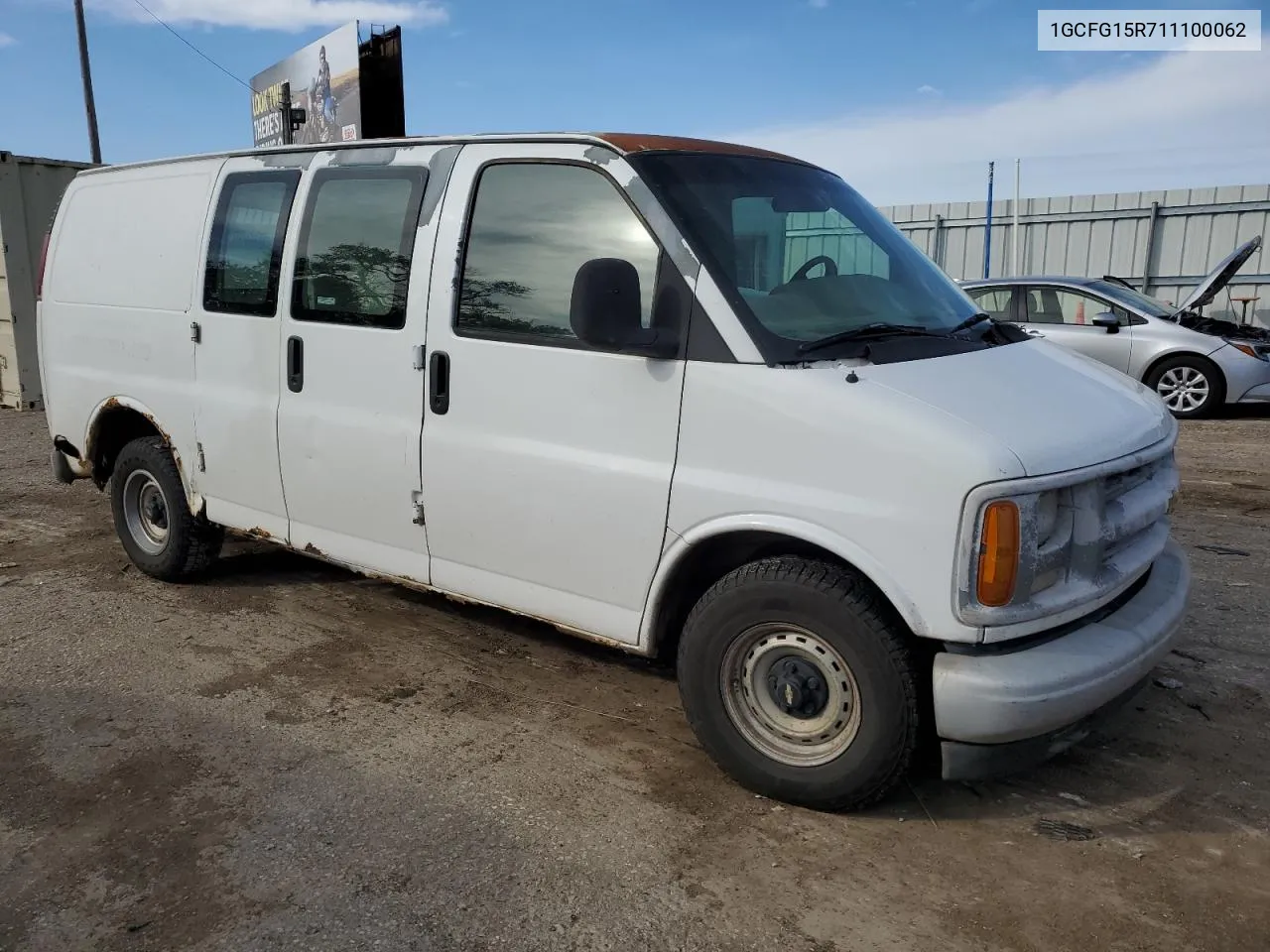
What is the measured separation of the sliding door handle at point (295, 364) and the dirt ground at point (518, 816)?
1.23m

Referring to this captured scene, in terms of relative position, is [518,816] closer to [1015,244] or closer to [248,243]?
[248,243]

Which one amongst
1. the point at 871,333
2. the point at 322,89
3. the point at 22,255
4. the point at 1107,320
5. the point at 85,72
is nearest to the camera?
the point at 871,333

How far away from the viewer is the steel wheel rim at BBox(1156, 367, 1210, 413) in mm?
10703

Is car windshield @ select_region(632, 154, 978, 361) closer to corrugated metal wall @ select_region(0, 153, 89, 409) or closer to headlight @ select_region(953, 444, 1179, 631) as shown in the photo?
headlight @ select_region(953, 444, 1179, 631)

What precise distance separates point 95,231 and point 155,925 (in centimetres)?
416

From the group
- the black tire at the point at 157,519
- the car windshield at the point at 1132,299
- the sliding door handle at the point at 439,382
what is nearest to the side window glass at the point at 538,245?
the sliding door handle at the point at 439,382

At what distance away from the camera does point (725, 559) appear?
3348mm

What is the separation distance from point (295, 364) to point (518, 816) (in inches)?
90.9

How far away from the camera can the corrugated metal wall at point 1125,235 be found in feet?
51.5

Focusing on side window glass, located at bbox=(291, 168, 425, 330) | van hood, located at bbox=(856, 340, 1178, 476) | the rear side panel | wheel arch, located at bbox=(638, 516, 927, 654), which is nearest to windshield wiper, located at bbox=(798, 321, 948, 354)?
van hood, located at bbox=(856, 340, 1178, 476)

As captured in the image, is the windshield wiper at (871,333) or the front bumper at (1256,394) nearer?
the windshield wiper at (871,333)

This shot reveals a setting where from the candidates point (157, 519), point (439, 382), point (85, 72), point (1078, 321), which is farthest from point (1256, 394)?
point (85, 72)

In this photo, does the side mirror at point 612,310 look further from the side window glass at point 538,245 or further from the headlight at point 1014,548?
the headlight at point 1014,548

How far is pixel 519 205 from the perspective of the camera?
12.0ft
